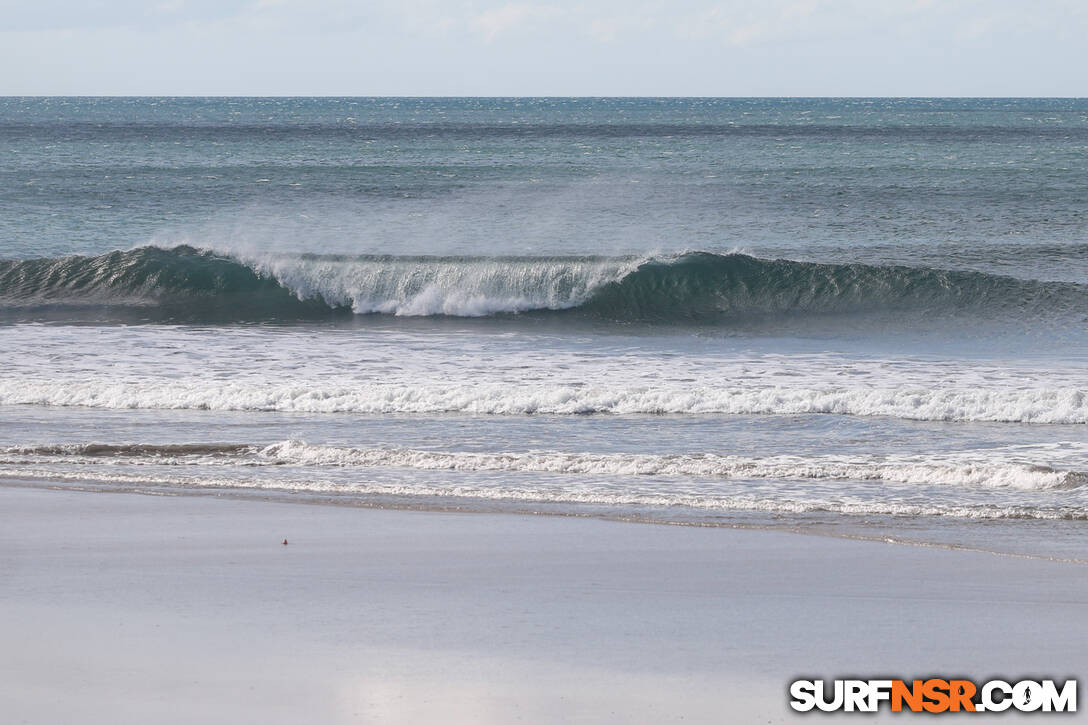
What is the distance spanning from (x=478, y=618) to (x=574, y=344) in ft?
35.9

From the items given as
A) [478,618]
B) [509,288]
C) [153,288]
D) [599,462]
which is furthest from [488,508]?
[153,288]

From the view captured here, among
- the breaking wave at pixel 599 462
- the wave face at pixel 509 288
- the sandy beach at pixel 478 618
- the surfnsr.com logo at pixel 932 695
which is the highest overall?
the wave face at pixel 509 288

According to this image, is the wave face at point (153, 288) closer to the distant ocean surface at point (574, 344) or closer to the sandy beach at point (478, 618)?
the distant ocean surface at point (574, 344)

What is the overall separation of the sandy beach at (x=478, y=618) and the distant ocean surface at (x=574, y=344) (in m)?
0.84

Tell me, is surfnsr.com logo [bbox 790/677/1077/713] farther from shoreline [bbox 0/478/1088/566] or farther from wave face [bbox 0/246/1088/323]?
wave face [bbox 0/246/1088/323]

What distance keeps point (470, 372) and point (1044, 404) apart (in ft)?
20.3

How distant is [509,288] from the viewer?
68.5 feet

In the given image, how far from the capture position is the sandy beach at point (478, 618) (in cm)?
449

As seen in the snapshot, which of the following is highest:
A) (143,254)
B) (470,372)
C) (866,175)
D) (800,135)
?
(800,135)

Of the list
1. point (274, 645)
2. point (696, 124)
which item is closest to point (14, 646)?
point (274, 645)

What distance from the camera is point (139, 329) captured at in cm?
1762

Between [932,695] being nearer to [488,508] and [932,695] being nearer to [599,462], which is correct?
[488,508]

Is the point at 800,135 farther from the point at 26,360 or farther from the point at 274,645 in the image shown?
the point at 274,645

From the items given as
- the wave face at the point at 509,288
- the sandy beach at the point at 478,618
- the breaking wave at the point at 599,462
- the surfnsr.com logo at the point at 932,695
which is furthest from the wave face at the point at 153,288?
the surfnsr.com logo at the point at 932,695
